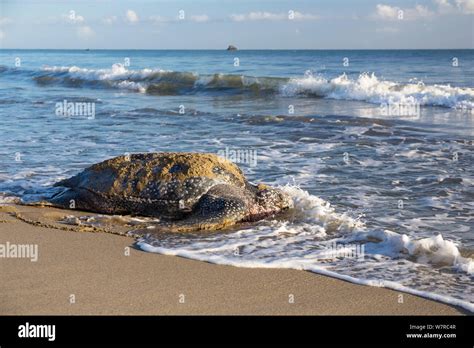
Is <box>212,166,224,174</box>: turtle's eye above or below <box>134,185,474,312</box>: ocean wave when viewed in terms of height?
above

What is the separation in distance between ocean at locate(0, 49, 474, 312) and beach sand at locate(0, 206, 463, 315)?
228 millimetres

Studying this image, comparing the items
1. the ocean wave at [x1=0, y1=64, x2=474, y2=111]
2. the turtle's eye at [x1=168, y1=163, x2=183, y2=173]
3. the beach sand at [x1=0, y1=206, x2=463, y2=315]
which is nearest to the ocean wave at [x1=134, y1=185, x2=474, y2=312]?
the beach sand at [x1=0, y1=206, x2=463, y2=315]

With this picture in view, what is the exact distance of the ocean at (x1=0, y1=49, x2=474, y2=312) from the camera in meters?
5.29

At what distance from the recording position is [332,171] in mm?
8844

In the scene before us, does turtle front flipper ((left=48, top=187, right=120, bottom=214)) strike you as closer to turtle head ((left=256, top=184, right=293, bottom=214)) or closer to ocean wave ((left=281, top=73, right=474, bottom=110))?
turtle head ((left=256, top=184, right=293, bottom=214))

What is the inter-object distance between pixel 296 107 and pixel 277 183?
1126 centimetres

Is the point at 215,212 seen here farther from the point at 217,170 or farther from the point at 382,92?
the point at 382,92

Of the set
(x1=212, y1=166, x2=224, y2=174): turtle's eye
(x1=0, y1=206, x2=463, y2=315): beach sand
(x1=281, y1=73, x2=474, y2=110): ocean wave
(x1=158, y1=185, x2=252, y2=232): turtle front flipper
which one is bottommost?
(x1=0, y1=206, x2=463, y2=315): beach sand

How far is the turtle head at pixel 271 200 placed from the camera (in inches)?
262

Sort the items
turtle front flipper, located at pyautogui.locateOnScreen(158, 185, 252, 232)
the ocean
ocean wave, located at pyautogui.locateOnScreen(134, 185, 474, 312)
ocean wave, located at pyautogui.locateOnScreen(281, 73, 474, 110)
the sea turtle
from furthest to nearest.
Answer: ocean wave, located at pyautogui.locateOnScreen(281, 73, 474, 110) → the sea turtle → turtle front flipper, located at pyautogui.locateOnScreen(158, 185, 252, 232) → the ocean → ocean wave, located at pyautogui.locateOnScreen(134, 185, 474, 312)

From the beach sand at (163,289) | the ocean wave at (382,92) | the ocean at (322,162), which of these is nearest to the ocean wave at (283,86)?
the ocean wave at (382,92)

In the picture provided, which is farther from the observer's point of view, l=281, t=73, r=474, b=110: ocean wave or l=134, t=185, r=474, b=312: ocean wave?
l=281, t=73, r=474, b=110: ocean wave

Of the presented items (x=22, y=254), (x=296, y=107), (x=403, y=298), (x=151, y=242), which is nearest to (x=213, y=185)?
(x=151, y=242)
